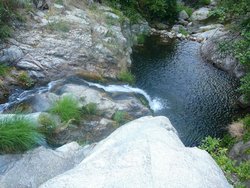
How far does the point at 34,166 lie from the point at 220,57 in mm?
18752

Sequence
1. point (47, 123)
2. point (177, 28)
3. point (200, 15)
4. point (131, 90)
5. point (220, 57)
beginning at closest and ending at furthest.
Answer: point (47, 123) < point (131, 90) < point (220, 57) < point (177, 28) < point (200, 15)

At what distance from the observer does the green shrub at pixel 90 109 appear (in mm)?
13195

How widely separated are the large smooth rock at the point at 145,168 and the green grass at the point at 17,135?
2.08 metres

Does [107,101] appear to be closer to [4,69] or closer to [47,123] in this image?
[47,123]

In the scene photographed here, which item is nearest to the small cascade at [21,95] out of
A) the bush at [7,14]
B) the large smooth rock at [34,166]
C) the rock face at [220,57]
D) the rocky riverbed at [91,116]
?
the rocky riverbed at [91,116]

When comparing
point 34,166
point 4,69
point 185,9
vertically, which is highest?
point 34,166

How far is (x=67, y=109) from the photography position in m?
12.1

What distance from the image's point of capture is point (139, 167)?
5.76 meters

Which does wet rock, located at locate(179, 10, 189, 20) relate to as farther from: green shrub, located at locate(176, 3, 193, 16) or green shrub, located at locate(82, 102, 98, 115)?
green shrub, located at locate(82, 102, 98, 115)

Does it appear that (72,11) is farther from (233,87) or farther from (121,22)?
(233,87)

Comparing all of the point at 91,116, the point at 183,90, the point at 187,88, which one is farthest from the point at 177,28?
the point at 91,116

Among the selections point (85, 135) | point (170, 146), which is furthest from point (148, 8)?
point (170, 146)

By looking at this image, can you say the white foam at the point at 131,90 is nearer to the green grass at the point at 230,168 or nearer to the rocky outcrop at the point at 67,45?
the rocky outcrop at the point at 67,45

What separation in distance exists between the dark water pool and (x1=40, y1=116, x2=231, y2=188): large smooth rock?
28.3 ft
